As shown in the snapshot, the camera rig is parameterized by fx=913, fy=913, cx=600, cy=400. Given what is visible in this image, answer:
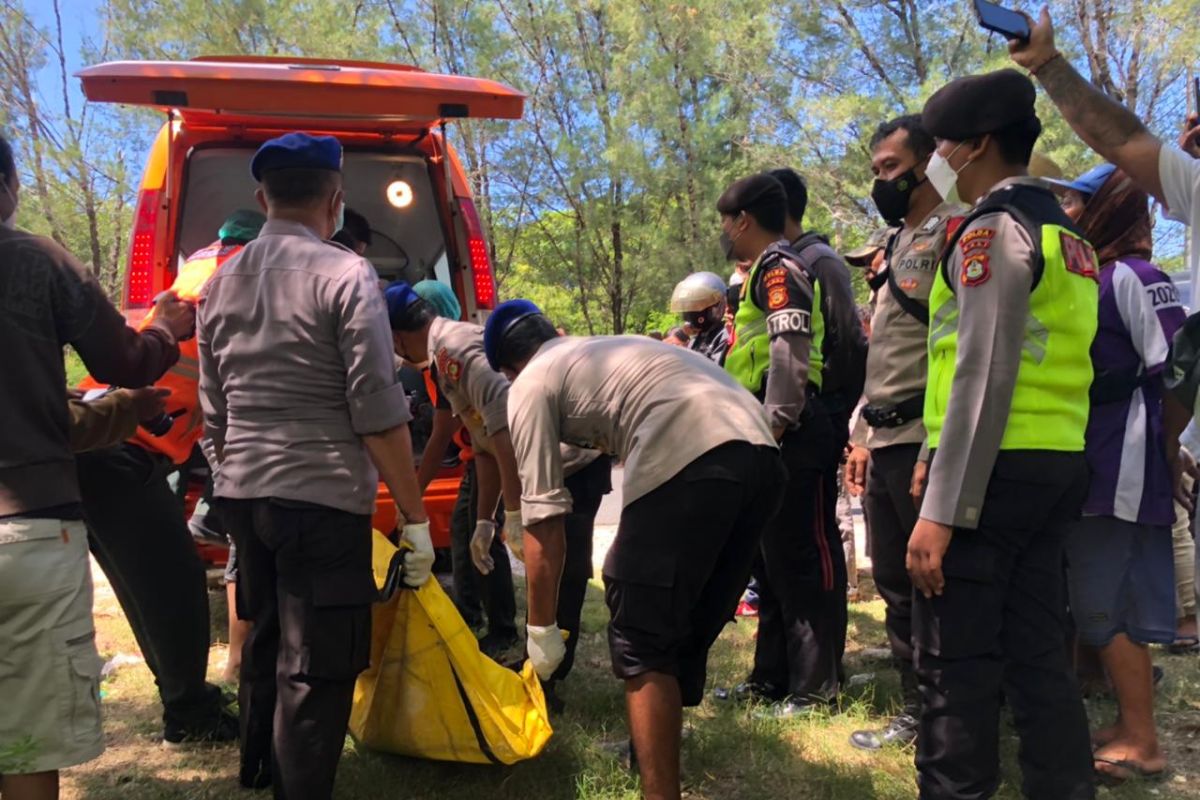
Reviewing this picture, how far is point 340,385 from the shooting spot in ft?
7.88

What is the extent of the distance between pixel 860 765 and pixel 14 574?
7.80ft

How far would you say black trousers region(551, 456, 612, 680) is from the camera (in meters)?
3.29

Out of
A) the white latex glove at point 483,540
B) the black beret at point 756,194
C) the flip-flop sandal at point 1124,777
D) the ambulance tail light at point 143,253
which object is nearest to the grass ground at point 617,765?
the flip-flop sandal at point 1124,777

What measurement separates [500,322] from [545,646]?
3.03 feet

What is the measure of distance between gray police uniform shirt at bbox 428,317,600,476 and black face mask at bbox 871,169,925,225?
4.27 feet

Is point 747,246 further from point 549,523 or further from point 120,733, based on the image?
point 120,733

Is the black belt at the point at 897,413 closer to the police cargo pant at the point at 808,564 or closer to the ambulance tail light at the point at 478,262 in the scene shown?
the police cargo pant at the point at 808,564

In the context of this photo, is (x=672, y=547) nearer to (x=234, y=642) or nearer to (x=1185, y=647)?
(x=234, y=642)

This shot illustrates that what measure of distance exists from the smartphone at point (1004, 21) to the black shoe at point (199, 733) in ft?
10.4

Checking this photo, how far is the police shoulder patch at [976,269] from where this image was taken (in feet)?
6.57

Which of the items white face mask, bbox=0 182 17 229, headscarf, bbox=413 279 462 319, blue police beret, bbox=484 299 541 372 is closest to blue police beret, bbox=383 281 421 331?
headscarf, bbox=413 279 462 319

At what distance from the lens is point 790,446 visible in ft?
10.8

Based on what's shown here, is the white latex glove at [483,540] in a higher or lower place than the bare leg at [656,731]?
higher

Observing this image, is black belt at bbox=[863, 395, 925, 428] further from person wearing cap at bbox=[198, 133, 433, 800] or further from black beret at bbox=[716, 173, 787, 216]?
person wearing cap at bbox=[198, 133, 433, 800]
